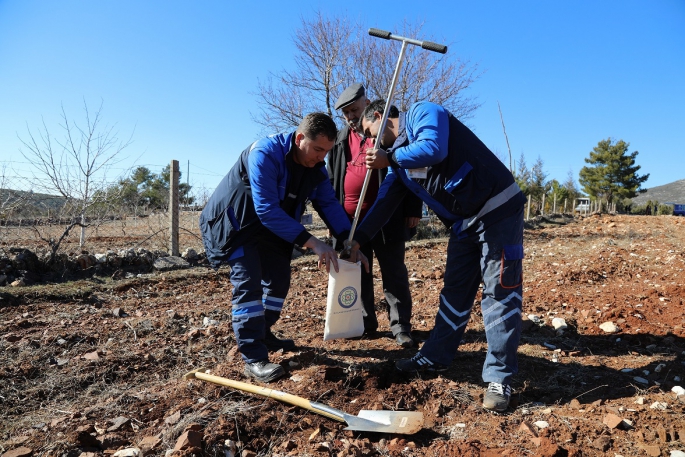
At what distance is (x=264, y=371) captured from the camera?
114 inches

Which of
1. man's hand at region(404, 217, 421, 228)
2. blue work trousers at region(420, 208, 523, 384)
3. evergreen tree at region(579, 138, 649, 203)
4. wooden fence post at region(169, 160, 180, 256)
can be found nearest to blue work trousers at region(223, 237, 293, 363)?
man's hand at region(404, 217, 421, 228)

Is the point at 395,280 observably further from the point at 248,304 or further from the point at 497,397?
the point at 497,397

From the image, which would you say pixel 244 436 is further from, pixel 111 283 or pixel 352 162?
pixel 111 283

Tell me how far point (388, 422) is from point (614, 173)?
47.9 metres

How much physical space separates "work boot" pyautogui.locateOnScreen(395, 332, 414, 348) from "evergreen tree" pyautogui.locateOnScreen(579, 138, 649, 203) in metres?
45.2

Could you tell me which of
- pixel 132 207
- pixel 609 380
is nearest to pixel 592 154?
pixel 132 207

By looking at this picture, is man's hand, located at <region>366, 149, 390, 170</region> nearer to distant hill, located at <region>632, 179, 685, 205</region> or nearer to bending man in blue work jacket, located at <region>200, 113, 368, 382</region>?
bending man in blue work jacket, located at <region>200, 113, 368, 382</region>

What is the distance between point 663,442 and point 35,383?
11.4 feet

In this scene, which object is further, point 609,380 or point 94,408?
point 609,380

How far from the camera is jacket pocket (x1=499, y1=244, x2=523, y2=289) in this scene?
266 cm

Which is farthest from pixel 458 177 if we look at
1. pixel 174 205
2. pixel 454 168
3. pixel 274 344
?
pixel 174 205

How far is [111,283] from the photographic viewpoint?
644 cm

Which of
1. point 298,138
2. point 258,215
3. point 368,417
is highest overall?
point 298,138

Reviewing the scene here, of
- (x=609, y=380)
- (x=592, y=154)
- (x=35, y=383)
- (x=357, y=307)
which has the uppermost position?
(x=592, y=154)
